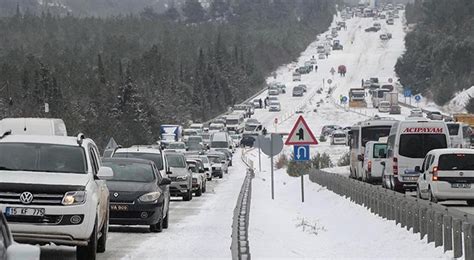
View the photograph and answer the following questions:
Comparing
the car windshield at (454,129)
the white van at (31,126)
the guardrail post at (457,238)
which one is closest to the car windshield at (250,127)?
the car windshield at (454,129)

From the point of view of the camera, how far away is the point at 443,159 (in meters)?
29.0

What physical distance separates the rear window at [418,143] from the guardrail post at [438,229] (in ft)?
52.3

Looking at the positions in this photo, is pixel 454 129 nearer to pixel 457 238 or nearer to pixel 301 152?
pixel 301 152

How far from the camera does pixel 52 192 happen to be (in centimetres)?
1517

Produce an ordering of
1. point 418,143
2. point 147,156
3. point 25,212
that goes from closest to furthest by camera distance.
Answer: point 25,212, point 147,156, point 418,143

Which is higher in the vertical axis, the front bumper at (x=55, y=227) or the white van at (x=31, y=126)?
the white van at (x=31, y=126)

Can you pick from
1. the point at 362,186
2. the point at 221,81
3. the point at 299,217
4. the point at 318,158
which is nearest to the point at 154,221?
the point at 299,217

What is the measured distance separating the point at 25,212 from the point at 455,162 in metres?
16.4

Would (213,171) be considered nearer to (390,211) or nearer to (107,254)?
(390,211)

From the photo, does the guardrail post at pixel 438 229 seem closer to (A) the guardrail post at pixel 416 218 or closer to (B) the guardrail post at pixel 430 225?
(B) the guardrail post at pixel 430 225

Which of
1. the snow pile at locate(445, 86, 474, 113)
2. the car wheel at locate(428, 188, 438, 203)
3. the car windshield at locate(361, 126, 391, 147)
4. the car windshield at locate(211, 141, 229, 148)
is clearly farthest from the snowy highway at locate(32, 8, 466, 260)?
the snow pile at locate(445, 86, 474, 113)

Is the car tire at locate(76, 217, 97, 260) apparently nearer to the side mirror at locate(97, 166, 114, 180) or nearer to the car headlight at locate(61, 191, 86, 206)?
the car headlight at locate(61, 191, 86, 206)

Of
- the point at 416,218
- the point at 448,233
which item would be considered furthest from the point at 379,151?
the point at 448,233

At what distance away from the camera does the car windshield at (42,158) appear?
639 inches
